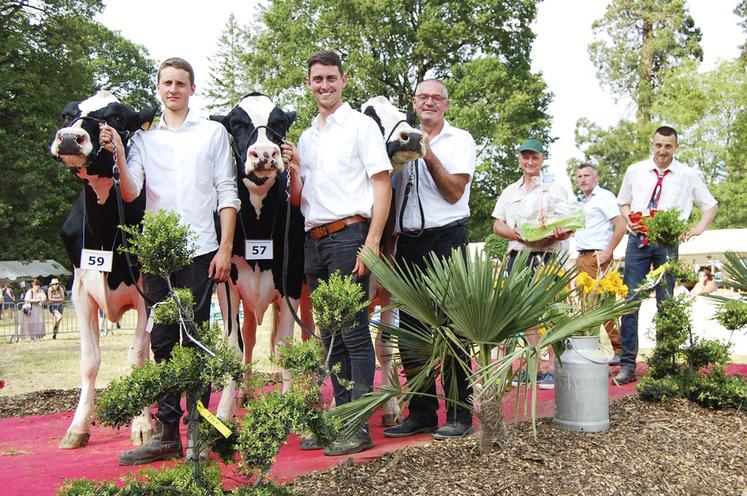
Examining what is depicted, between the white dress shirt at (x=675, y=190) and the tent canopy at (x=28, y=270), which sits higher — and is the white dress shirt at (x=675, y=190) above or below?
above

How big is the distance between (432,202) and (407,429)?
1.51m

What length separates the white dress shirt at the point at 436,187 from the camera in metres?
4.48

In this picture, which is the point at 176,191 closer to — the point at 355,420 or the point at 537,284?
the point at 355,420

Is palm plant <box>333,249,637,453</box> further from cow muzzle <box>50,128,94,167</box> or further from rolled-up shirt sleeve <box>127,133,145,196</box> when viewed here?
cow muzzle <box>50,128,94,167</box>

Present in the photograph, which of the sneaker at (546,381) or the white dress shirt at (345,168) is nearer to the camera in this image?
the white dress shirt at (345,168)

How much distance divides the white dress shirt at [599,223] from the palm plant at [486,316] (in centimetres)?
417

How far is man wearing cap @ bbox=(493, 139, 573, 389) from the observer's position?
5.66 m

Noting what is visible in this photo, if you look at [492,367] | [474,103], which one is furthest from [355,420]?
[474,103]

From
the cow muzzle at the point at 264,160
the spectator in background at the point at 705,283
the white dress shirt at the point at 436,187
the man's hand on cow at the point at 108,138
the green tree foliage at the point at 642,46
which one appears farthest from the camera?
the green tree foliage at the point at 642,46

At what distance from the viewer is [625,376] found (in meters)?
A: 6.20

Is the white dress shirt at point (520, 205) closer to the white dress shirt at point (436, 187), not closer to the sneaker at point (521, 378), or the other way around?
the white dress shirt at point (436, 187)

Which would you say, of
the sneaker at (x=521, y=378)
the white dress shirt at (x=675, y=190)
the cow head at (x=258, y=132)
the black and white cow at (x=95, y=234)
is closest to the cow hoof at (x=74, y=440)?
the black and white cow at (x=95, y=234)

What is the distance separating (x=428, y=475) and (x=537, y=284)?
111 cm

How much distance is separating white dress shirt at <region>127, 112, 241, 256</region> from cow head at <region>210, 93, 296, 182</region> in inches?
7.2
